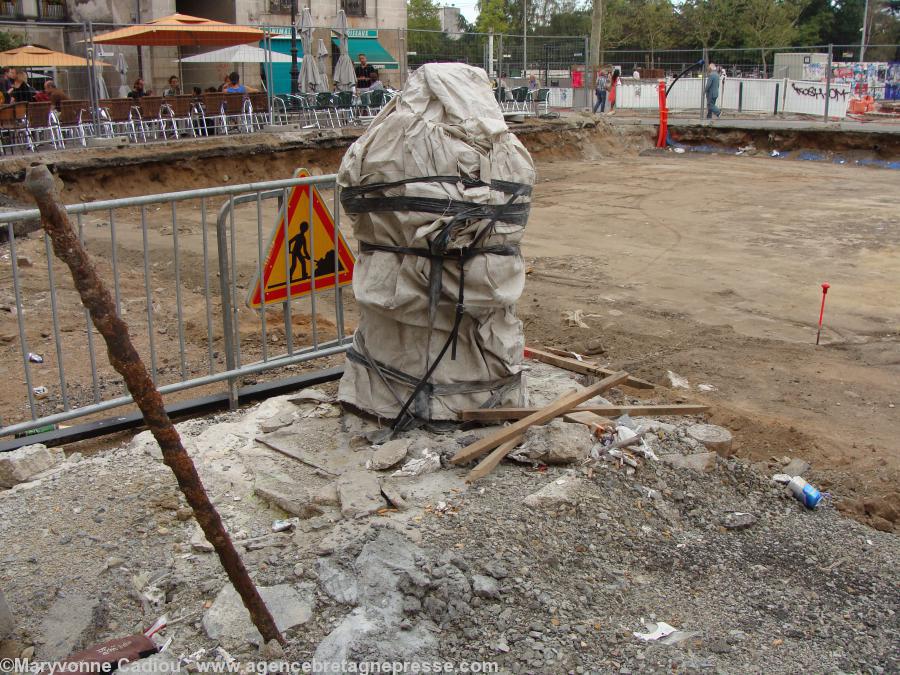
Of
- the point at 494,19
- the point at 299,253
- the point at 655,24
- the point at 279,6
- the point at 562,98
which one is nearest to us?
the point at 299,253

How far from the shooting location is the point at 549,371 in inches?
249

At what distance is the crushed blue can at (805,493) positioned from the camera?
4.61 meters

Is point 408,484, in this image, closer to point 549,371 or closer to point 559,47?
point 549,371

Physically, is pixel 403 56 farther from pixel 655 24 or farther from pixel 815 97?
pixel 655 24

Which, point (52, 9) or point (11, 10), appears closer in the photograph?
point (11, 10)

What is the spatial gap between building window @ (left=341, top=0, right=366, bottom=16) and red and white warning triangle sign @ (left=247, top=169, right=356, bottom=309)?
1356 inches

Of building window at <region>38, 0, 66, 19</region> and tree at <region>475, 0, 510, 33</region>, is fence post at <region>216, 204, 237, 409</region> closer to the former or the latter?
building window at <region>38, 0, 66, 19</region>

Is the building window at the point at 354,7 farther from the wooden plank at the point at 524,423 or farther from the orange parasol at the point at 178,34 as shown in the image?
the wooden plank at the point at 524,423

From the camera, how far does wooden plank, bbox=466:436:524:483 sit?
4371 mm

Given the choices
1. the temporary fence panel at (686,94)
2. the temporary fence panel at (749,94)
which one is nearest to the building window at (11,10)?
the temporary fence panel at (686,94)

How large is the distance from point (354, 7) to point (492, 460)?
122 feet

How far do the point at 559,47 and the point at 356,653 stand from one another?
30.1m

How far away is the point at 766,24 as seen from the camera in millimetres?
50719

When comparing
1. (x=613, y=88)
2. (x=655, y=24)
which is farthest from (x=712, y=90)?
(x=655, y=24)
